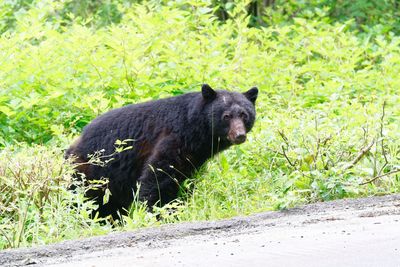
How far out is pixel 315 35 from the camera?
14.9 meters

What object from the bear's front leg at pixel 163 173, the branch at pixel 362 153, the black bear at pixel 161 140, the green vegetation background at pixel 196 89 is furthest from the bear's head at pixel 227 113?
the branch at pixel 362 153

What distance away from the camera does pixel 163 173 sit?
9.20 metres

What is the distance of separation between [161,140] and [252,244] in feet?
13.4

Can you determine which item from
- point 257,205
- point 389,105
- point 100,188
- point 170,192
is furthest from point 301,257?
point 389,105

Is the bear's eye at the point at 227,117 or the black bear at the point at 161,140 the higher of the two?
the bear's eye at the point at 227,117

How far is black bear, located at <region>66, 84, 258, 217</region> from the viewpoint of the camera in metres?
9.26

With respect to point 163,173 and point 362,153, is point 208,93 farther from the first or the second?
point 362,153

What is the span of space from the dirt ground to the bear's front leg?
2.50 m

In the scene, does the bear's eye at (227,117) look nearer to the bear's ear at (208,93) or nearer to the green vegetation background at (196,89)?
the bear's ear at (208,93)

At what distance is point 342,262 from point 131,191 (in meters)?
5.16

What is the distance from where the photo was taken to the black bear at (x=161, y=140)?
9.26 m

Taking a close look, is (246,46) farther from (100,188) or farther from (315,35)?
(100,188)

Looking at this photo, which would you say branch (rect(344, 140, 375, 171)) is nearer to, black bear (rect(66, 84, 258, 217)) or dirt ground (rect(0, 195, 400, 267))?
black bear (rect(66, 84, 258, 217))

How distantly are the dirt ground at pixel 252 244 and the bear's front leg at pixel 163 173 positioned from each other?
2.50 meters
